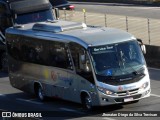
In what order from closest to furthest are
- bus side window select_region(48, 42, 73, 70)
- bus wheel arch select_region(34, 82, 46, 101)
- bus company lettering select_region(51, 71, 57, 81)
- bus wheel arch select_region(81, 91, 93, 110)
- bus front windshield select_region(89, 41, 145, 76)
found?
bus front windshield select_region(89, 41, 145, 76) → bus wheel arch select_region(81, 91, 93, 110) → bus side window select_region(48, 42, 73, 70) → bus company lettering select_region(51, 71, 57, 81) → bus wheel arch select_region(34, 82, 46, 101)

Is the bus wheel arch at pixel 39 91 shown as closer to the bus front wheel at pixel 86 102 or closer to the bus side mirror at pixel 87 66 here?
the bus front wheel at pixel 86 102

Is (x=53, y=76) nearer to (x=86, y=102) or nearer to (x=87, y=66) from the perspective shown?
(x=86, y=102)

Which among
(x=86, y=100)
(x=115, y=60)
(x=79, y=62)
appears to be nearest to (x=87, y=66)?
(x=79, y=62)

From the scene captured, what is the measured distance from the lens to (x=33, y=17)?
3102 cm

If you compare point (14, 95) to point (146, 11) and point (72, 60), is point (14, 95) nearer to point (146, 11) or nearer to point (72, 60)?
point (72, 60)

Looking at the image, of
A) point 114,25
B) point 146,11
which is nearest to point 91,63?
point 114,25

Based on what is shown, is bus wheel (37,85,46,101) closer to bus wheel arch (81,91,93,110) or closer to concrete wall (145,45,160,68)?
bus wheel arch (81,91,93,110)

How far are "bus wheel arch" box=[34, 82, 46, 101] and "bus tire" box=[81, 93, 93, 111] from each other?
9.46 feet

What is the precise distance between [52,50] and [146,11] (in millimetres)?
27537

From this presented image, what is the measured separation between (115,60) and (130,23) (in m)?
19.7

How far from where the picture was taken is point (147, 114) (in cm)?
1875

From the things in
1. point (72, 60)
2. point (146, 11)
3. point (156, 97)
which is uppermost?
point (72, 60)

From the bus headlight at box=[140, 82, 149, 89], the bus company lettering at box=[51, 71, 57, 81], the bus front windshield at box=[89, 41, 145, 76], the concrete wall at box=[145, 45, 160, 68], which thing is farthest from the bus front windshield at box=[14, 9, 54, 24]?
the bus headlight at box=[140, 82, 149, 89]

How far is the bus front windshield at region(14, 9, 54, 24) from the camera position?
30.9 meters
